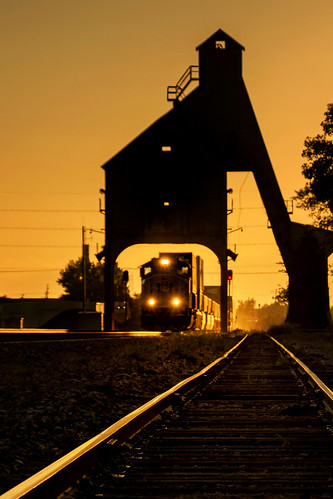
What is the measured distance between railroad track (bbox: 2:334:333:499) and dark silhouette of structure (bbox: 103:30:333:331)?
38648 mm

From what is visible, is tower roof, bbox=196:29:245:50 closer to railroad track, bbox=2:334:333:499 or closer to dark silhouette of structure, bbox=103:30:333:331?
dark silhouette of structure, bbox=103:30:333:331

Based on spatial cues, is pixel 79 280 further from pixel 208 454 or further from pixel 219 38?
pixel 208 454

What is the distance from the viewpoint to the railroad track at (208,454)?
4746 millimetres

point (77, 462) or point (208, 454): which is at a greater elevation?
point (77, 462)

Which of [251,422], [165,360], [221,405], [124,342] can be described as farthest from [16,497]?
[124,342]

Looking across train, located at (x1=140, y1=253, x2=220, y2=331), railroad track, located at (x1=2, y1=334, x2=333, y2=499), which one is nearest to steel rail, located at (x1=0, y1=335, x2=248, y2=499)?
railroad track, located at (x1=2, y1=334, x2=333, y2=499)

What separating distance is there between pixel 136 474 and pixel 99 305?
212 feet

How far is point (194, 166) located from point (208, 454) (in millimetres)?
44314

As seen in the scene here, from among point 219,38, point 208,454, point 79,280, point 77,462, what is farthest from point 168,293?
point 79,280

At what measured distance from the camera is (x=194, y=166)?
49.8 meters

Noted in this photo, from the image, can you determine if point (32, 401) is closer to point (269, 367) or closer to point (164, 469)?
point (164, 469)

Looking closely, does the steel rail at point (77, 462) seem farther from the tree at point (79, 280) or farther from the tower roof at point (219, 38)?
the tree at point (79, 280)

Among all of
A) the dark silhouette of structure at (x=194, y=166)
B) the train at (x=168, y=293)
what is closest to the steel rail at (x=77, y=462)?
the train at (x=168, y=293)

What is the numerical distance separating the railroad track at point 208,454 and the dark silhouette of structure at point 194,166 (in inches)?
1522
